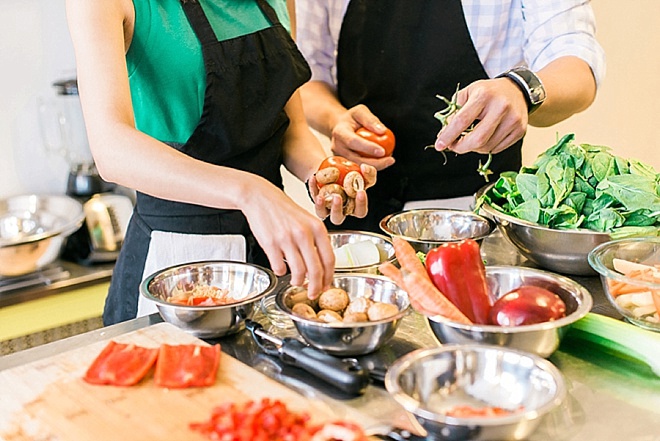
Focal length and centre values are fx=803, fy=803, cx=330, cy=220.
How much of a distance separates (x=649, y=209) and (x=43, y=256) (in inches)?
73.8

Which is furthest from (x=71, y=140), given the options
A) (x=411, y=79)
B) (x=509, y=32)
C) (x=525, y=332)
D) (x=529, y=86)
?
(x=525, y=332)

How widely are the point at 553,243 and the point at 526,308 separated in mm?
371

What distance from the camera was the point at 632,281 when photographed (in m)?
1.26

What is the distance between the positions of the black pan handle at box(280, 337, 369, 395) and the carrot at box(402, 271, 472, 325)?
129 mm

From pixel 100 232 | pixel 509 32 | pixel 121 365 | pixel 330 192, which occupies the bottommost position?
pixel 100 232

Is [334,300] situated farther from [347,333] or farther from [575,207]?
[575,207]

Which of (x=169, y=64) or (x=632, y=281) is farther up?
(x=169, y=64)

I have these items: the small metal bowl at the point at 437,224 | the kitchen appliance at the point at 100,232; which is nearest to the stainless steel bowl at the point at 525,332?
the small metal bowl at the point at 437,224

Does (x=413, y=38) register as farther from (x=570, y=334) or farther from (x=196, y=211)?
(x=570, y=334)

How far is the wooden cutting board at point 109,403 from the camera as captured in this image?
1.02m

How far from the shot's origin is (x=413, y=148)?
7.11 feet

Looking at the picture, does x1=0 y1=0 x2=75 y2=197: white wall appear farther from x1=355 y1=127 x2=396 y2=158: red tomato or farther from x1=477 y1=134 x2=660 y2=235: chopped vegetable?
x1=477 y1=134 x2=660 y2=235: chopped vegetable

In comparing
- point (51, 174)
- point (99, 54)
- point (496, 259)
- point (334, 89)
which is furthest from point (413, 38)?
point (51, 174)

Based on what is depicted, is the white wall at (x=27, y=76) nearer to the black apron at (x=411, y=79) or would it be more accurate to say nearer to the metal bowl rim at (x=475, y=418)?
the black apron at (x=411, y=79)
